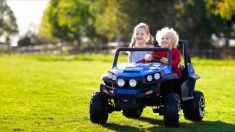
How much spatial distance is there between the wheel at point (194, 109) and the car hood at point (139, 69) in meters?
1.05

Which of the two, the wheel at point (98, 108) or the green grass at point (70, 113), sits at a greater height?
the wheel at point (98, 108)

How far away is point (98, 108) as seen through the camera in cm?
975

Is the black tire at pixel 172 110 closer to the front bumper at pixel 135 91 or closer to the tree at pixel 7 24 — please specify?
the front bumper at pixel 135 91

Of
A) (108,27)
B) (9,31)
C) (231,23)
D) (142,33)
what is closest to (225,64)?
(231,23)

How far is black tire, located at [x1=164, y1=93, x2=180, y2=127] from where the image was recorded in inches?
370

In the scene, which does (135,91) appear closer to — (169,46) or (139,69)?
(139,69)

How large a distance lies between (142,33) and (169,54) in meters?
1.15

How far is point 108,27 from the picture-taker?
58125 mm

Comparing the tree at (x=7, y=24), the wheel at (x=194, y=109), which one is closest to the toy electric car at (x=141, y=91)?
the wheel at (x=194, y=109)

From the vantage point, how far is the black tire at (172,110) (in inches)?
370

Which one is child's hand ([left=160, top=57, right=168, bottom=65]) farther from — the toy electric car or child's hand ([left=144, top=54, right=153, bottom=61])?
child's hand ([left=144, top=54, right=153, bottom=61])

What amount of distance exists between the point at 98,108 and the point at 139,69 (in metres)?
0.91

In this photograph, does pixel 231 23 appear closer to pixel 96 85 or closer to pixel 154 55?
pixel 96 85

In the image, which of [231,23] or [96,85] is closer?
[96,85]
